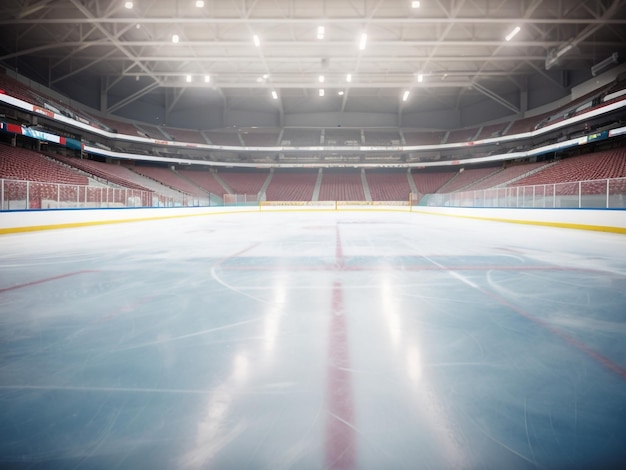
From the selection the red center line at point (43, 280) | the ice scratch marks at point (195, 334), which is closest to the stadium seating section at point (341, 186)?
the red center line at point (43, 280)

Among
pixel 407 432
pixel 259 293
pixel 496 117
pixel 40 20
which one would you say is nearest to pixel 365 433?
pixel 407 432

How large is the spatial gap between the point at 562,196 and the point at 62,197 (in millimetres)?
18592

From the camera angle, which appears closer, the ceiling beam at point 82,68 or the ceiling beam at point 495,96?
the ceiling beam at point 82,68

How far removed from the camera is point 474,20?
16688 millimetres

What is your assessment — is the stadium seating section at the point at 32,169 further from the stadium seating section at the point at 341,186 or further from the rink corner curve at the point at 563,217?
the stadium seating section at the point at 341,186

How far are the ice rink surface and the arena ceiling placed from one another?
60.9 feet

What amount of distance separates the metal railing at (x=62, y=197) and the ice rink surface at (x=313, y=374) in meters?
9.39

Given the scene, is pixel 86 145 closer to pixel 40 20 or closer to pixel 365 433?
pixel 40 20

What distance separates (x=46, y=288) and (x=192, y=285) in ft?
4.80

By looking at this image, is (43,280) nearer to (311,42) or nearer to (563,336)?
(563,336)

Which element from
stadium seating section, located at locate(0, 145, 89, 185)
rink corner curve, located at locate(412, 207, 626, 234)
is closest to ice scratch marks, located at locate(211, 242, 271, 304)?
rink corner curve, located at locate(412, 207, 626, 234)

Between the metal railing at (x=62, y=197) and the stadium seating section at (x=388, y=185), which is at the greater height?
the stadium seating section at (x=388, y=185)

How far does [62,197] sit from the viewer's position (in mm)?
11953

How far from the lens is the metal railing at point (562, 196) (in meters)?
9.92
